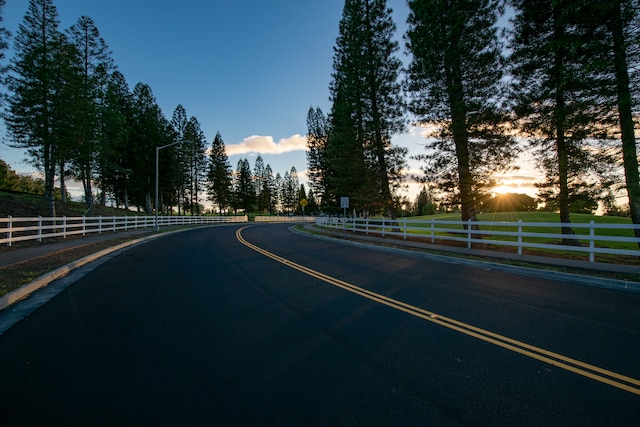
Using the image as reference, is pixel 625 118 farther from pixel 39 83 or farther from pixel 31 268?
pixel 39 83

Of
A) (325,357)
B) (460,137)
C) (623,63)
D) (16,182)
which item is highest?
(16,182)

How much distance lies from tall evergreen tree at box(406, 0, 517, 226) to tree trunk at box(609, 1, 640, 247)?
4.31 metres

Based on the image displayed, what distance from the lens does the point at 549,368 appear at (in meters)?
3.42

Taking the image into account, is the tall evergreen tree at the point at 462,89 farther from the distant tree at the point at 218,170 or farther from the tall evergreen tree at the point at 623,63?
the distant tree at the point at 218,170

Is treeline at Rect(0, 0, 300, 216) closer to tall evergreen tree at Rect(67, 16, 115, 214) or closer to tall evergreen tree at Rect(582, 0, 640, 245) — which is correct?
tall evergreen tree at Rect(67, 16, 115, 214)

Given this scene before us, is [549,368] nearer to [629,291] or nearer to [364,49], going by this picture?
[629,291]

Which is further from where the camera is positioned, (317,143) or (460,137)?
(317,143)

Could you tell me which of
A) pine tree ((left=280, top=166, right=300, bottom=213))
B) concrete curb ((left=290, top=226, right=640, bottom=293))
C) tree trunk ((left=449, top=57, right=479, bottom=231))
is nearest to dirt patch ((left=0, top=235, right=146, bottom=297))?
concrete curb ((left=290, top=226, right=640, bottom=293))

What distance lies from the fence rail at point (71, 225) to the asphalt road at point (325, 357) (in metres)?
10.8

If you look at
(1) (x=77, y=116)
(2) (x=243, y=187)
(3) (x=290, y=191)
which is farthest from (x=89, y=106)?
(3) (x=290, y=191)

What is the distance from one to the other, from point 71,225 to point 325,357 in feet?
63.0

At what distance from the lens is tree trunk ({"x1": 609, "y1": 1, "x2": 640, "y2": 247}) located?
10.8 metres

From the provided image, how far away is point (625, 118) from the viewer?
11.2 m

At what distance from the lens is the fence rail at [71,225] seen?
13812 millimetres
